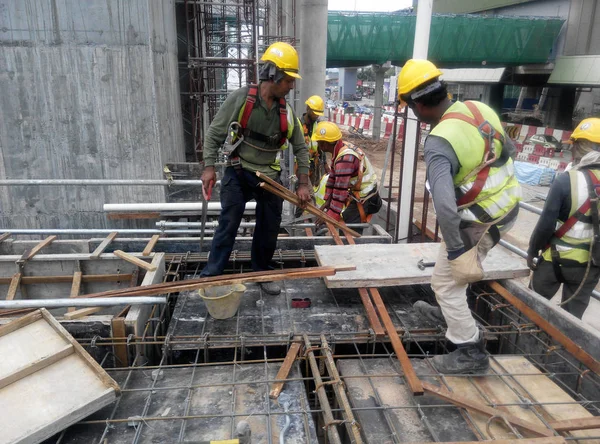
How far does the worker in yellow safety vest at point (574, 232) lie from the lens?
411 centimetres

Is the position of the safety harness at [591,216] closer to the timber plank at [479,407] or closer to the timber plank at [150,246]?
the timber plank at [479,407]

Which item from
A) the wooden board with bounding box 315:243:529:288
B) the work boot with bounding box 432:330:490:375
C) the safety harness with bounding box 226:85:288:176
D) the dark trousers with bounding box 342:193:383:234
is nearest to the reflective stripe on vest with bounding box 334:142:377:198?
the dark trousers with bounding box 342:193:383:234

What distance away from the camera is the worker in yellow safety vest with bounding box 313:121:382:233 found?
244 inches

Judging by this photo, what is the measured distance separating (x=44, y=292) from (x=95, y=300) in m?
2.51

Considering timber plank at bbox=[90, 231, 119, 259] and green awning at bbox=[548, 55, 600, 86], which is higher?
green awning at bbox=[548, 55, 600, 86]

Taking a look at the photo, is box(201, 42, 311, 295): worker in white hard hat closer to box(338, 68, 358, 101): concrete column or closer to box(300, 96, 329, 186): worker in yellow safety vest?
box(300, 96, 329, 186): worker in yellow safety vest

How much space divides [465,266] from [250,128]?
89.7 inches

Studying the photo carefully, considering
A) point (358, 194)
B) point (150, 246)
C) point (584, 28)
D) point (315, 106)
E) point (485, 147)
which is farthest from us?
point (584, 28)

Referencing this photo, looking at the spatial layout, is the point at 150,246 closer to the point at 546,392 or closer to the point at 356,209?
the point at 356,209

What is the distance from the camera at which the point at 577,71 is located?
989 inches

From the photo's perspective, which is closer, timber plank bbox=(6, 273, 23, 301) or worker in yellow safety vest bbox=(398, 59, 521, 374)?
worker in yellow safety vest bbox=(398, 59, 521, 374)

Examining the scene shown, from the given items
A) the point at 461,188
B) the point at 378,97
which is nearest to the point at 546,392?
the point at 461,188

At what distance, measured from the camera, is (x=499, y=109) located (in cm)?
3419

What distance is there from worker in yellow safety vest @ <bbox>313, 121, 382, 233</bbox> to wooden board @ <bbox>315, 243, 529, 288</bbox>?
136 centimetres
